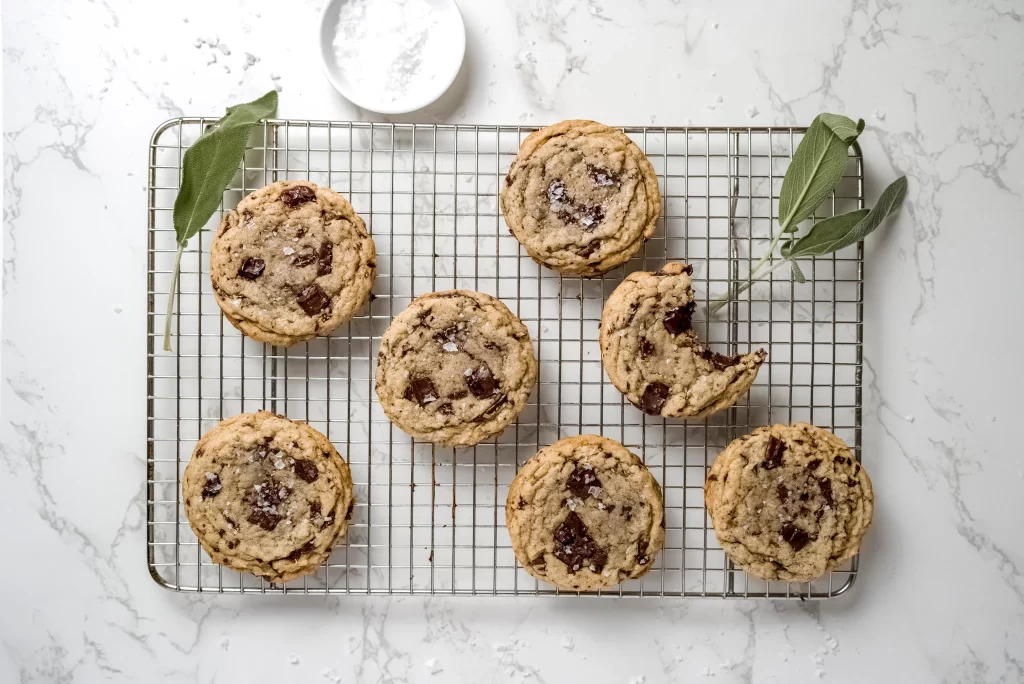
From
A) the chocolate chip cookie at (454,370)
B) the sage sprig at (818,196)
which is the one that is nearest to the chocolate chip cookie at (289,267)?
→ the chocolate chip cookie at (454,370)

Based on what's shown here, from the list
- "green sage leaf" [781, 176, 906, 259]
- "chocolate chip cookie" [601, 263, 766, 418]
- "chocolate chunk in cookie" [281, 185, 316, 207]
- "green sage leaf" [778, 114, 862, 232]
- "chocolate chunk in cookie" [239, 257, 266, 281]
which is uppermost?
"green sage leaf" [778, 114, 862, 232]

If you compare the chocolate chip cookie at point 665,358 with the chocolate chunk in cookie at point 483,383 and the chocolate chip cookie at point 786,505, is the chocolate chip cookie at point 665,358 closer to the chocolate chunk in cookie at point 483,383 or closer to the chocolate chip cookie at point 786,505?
the chocolate chip cookie at point 786,505

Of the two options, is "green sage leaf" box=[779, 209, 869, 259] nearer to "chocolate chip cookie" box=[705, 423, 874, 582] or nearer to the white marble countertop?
the white marble countertop

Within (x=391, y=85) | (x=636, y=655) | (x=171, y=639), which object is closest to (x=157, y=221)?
(x=391, y=85)

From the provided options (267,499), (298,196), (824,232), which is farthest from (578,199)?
(267,499)

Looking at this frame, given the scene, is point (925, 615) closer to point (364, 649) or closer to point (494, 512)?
point (494, 512)

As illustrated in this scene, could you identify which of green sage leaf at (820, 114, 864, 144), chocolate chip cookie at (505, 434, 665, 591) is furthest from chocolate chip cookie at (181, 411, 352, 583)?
green sage leaf at (820, 114, 864, 144)
